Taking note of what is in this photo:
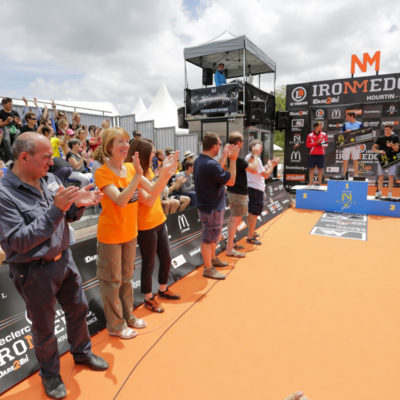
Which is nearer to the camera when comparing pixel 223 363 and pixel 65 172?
pixel 223 363


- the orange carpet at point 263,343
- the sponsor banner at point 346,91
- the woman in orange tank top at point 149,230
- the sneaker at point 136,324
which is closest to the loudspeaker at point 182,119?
the sponsor banner at point 346,91

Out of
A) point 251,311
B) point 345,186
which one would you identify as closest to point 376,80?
point 345,186

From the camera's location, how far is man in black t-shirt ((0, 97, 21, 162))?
623cm

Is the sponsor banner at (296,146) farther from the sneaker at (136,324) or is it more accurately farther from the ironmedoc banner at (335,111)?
the sneaker at (136,324)

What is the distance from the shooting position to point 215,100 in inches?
400

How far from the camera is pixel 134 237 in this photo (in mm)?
2551

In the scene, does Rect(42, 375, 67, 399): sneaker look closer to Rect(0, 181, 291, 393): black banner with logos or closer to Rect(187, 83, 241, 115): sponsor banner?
Rect(0, 181, 291, 393): black banner with logos

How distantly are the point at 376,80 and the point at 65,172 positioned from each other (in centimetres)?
1134

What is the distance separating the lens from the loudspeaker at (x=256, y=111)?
9680mm

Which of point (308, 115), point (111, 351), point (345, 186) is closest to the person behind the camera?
point (111, 351)

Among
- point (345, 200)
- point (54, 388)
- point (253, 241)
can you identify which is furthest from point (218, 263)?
point (345, 200)

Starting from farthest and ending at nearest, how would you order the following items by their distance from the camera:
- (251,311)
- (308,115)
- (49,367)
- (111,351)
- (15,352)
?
(308,115)
(251,311)
(111,351)
(15,352)
(49,367)

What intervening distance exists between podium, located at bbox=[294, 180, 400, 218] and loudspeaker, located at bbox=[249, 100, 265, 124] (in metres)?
3.09

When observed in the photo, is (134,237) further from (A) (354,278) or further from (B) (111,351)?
(A) (354,278)
